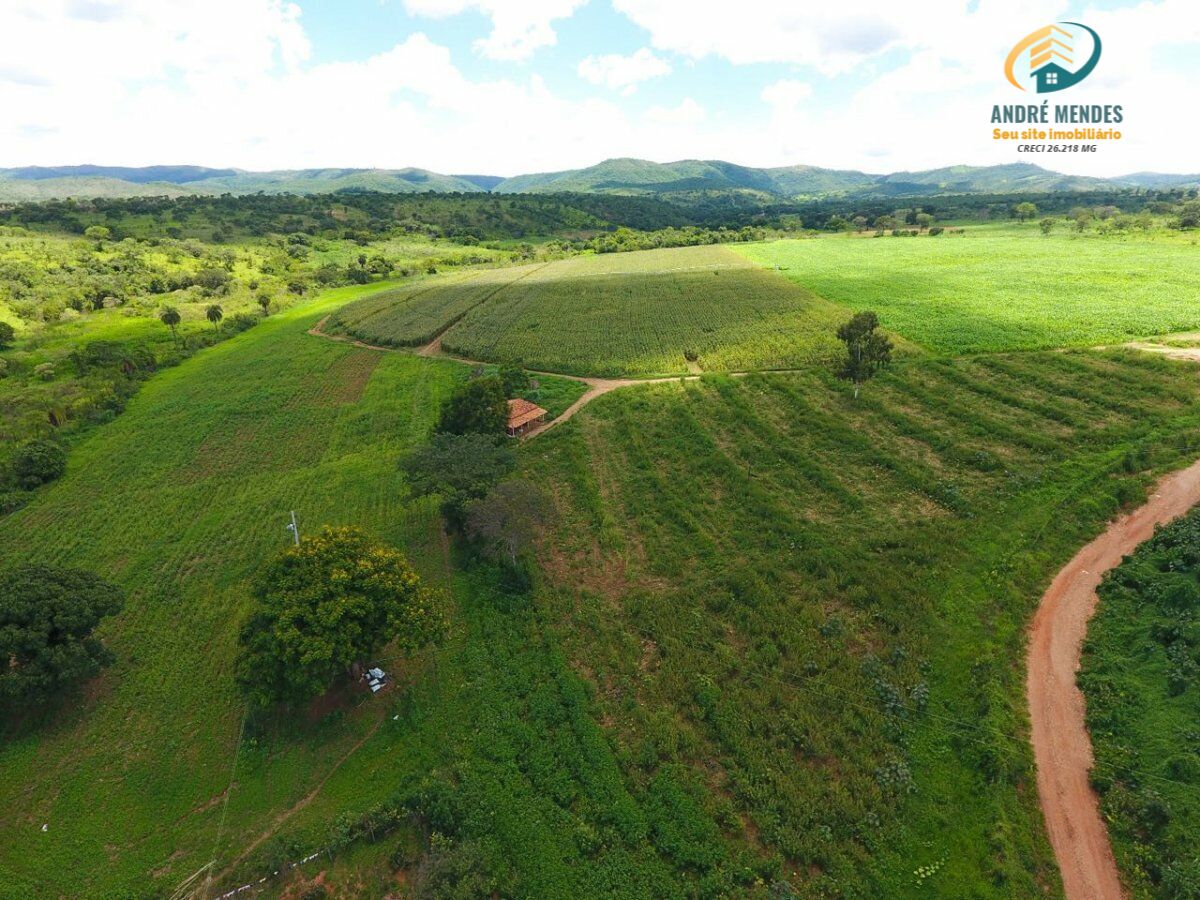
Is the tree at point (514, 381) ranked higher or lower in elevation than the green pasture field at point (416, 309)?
lower

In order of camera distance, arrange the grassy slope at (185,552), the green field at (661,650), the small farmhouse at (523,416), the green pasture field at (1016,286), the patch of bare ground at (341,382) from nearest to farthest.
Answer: the green field at (661,650) → the grassy slope at (185,552) → the small farmhouse at (523,416) → the green pasture field at (1016,286) → the patch of bare ground at (341,382)

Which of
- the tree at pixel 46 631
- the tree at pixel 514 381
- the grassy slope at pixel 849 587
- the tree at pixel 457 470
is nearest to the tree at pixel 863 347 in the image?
the grassy slope at pixel 849 587

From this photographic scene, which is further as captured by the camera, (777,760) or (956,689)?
(956,689)

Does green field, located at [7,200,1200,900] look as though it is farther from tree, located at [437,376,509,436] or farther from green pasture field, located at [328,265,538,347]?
green pasture field, located at [328,265,538,347]

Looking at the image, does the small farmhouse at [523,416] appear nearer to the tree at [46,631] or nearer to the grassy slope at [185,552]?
A: the grassy slope at [185,552]

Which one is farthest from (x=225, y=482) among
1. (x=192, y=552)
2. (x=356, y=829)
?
(x=356, y=829)


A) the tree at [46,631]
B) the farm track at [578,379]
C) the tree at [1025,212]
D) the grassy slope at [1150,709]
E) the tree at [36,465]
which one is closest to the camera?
the grassy slope at [1150,709]

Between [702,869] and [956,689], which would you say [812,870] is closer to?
[702,869]
